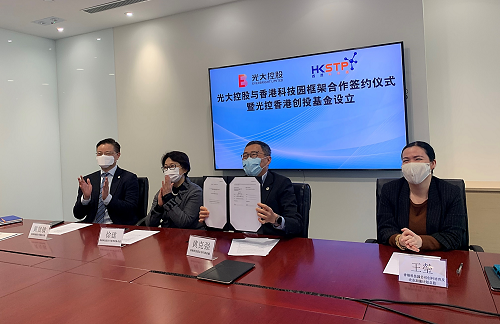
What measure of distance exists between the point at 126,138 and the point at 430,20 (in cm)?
381

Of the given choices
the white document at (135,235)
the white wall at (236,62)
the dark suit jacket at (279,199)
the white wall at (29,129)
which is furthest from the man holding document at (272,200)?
the white wall at (29,129)

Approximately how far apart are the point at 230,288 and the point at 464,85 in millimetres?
3255

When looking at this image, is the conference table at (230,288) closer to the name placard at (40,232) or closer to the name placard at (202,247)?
the name placard at (202,247)

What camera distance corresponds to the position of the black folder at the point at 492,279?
4.51 feet

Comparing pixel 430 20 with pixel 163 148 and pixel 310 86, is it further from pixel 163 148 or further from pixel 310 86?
pixel 163 148

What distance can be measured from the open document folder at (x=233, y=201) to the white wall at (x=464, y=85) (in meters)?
2.50

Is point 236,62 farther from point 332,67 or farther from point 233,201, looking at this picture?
point 233,201

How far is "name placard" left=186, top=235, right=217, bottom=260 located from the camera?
1.85m

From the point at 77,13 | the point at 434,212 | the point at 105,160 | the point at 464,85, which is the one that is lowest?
the point at 434,212

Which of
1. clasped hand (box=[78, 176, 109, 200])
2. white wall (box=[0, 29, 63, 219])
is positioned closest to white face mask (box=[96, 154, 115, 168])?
clasped hand (box=[78, 176, 109, 200])

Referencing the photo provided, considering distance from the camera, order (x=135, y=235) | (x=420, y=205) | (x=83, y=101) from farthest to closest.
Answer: (x=83, y=101) < (x=135, y=235) < (x=420, y=205)

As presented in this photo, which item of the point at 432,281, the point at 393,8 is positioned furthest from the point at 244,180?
the point at 393,8

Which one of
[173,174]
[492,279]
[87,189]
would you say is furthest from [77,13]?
[492,279]

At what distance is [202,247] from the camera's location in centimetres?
189
